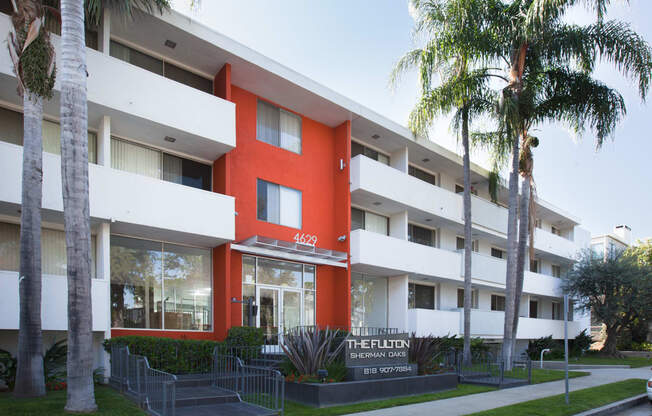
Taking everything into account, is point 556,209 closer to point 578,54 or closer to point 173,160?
point 578,54

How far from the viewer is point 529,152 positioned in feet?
79.2

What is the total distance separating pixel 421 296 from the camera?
28.6 m

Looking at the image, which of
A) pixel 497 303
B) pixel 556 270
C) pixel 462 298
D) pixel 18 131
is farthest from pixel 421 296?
pixel 556 270

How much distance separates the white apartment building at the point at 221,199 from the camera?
49.6 ft

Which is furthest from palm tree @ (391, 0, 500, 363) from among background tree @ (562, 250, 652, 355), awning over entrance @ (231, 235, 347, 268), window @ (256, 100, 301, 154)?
background tree @ (562, 250, 652, 355)

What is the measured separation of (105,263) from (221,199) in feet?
→ 14.0

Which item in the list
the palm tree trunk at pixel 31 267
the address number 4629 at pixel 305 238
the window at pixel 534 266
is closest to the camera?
the palm tree trunk at pixel 31 267

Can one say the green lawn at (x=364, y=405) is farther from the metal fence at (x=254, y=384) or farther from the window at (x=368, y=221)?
the window at (x=368, y=221)

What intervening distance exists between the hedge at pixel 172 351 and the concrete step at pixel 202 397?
5.56ft

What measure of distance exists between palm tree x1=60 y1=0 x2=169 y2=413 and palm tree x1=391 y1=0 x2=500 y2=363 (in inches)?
563

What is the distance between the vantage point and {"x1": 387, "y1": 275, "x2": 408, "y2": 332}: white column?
25125 millimetres

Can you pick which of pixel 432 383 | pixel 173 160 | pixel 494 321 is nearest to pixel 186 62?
pixel 173 160

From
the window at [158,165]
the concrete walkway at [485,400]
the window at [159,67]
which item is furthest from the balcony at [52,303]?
the concrete walkway at [485,400]

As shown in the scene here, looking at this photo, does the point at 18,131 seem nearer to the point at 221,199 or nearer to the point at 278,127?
the point at 221,199
